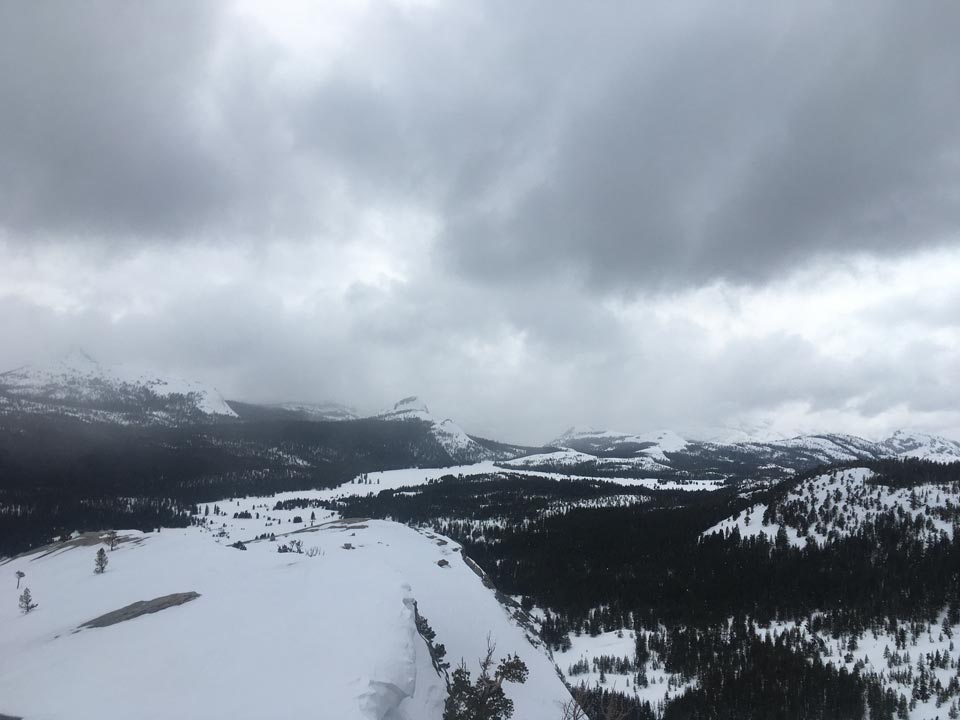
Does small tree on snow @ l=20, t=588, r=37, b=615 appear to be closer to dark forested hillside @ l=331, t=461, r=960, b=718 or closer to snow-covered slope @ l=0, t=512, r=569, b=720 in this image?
snow-covered slope @ l=0, t=512, r=569, b=720

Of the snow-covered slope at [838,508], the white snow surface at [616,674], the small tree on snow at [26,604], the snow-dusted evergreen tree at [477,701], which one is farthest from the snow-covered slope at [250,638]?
the snow-covered slope at [838,508]

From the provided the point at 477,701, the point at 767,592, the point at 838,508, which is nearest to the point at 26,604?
the point at 477,701

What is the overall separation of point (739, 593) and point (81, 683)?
141 m

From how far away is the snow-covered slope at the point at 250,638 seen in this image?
88.5 feet

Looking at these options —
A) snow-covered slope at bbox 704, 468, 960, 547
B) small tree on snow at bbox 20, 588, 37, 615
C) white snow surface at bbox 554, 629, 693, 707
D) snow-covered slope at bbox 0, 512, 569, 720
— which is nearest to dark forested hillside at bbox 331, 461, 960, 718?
snow-covered slope at bbox 704, 468, 960, 547

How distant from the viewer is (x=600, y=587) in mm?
143375

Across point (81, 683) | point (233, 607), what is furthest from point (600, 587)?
point (81, 683)

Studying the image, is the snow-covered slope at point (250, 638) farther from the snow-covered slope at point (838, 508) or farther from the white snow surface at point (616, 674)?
the snow-covered slope at point (838, 508)

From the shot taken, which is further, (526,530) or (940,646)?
(526,530)

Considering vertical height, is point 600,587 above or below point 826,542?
below

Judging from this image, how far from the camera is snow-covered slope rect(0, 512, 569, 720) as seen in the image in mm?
26969

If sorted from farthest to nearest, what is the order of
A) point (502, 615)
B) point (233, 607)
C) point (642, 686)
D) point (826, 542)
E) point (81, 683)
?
point (826, 542), point (642, 686), point (502, 615), point (233, 607), point (81, 683)

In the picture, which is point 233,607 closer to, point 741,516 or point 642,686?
point 642,686

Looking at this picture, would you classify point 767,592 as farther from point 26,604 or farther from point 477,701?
point 26,604
